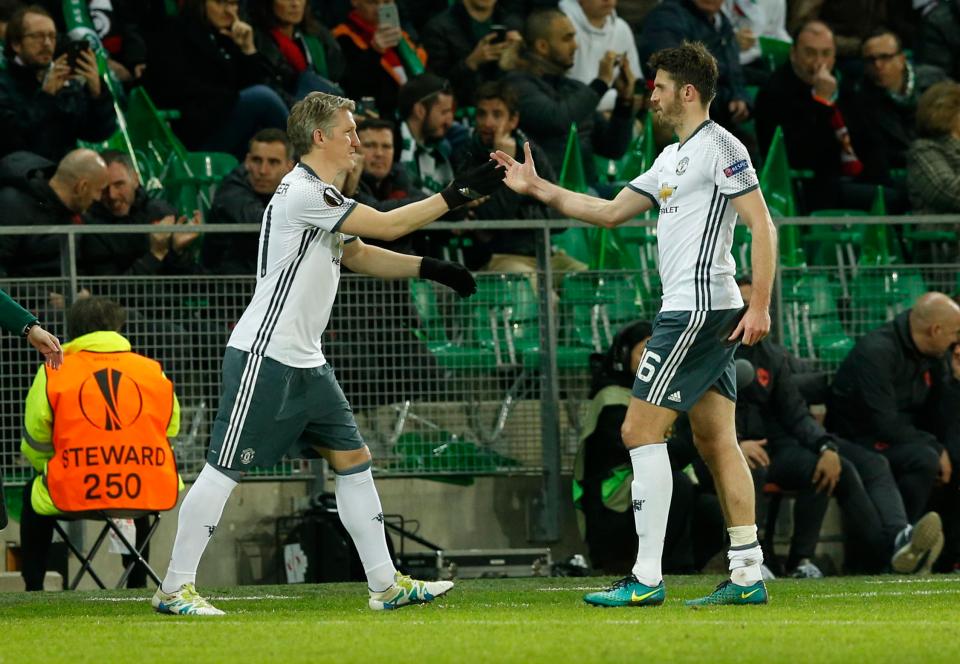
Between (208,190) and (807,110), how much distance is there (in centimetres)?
533

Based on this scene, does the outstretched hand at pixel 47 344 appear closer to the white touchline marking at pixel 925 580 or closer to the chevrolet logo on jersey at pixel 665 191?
the chevrolet logo on jersey at pixel 665 191

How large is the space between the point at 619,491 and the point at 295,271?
12.4ft

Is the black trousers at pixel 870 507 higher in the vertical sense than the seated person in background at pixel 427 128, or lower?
lower

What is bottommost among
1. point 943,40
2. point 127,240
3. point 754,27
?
point 127,240

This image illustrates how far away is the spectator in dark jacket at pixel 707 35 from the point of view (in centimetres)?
1530

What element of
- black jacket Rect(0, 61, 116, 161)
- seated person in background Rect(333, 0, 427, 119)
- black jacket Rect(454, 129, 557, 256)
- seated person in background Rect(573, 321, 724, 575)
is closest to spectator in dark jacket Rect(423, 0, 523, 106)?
seated person in background Rect(333, 0, 427, 119)

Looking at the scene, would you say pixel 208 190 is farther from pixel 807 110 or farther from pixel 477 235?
pixel 807 110

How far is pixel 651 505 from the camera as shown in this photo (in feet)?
25.0

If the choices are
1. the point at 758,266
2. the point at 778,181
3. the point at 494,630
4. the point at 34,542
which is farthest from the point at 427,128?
the point at 494,630

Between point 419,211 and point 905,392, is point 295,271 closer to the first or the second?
point 419,211

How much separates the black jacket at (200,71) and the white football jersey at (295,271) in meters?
5.56

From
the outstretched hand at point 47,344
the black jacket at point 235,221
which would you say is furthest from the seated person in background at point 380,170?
the outstretched hand at point 47,344

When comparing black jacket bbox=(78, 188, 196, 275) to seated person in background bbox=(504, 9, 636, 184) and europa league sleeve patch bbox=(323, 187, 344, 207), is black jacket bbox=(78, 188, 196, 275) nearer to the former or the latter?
seated person in background bbox=(504, 9, 636, 184)

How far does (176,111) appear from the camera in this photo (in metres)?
13.3
